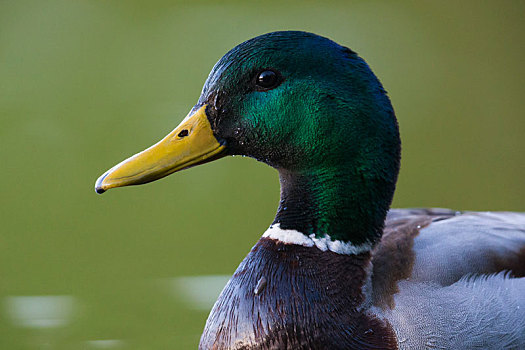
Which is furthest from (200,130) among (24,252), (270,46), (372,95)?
(24,252)

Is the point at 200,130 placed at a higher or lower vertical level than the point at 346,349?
higher

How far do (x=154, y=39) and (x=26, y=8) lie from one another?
0.80 meters

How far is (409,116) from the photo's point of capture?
12.6 feet

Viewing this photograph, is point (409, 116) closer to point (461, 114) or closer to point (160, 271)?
point (461, 114)

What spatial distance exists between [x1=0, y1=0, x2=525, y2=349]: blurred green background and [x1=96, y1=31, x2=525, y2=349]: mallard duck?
1.77 m

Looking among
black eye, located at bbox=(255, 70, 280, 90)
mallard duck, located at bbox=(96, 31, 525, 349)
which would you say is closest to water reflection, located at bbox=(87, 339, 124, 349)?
mallard duck, located at bbox=(96, 31, 525, 349)

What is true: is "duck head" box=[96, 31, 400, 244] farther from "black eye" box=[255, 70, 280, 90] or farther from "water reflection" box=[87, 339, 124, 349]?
"water reflection" box=[87, 339, 124, 349]

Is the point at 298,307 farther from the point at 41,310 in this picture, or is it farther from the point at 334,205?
the point at 41,310

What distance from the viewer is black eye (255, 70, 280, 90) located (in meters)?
1.46

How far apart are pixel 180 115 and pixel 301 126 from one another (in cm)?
227

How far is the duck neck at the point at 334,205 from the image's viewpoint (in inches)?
59.0


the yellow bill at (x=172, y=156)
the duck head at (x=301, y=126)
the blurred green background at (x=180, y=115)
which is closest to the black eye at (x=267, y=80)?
the duck head at (x=301, y=126)

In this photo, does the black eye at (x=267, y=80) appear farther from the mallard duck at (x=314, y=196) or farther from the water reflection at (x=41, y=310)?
the water reflection at (x=41, y=310)

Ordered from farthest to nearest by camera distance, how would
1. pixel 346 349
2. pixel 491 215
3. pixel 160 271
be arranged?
1. pixel 160 271
2. pixel 491 215
3. pixel 346 349
